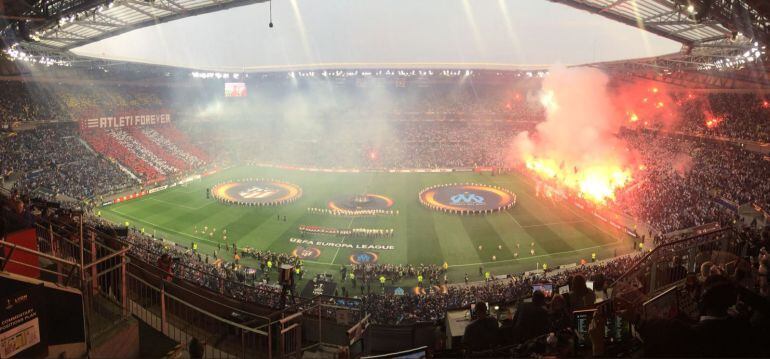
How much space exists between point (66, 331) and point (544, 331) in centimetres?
699

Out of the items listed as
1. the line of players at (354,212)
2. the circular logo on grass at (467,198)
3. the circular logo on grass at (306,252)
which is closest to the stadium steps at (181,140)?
the line of players at (354,212)

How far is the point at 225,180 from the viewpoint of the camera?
53.3 metres

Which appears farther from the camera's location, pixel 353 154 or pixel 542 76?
pixel 542 76

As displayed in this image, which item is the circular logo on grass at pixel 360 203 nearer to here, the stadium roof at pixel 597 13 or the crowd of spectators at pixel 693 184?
the crowd of spectators at pixel 693 184

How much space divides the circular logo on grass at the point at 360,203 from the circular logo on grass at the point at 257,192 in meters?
4.32

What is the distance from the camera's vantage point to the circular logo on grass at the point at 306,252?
3058cm

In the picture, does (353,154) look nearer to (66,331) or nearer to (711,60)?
(711,60)

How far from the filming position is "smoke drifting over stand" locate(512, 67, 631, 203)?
47.7m

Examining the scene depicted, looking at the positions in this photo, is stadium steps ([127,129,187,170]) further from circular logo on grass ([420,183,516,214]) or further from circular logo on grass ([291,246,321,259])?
circular logo on grass ([291,246,321,259])

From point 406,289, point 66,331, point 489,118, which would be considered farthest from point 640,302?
point 489,118

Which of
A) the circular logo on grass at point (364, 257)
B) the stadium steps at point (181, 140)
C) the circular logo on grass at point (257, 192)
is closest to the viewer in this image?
the circular logo on grass at point (364, 257)

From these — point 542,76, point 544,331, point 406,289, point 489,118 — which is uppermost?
point 542,76

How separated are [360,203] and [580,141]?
90.8 ft

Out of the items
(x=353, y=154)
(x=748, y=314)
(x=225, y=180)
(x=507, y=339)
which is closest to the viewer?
(x=748, y=314)
